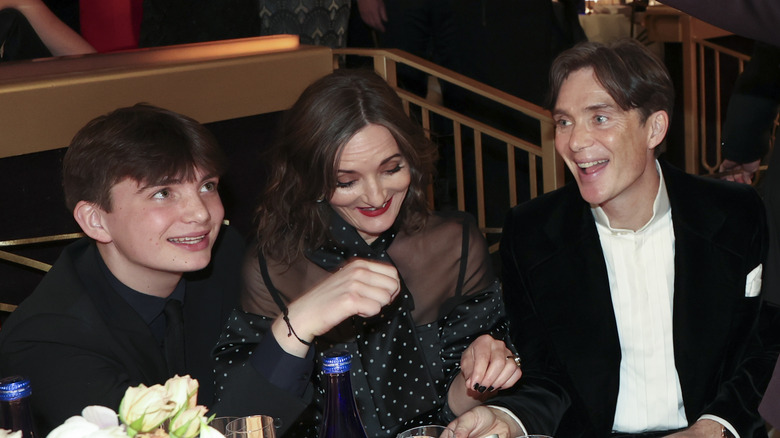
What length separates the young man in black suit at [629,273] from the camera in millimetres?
2150

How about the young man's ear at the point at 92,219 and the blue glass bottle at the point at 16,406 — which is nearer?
the blue glass bottle at the point at 16,406

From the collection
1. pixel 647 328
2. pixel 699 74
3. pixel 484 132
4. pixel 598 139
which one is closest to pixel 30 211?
pixel 598 139

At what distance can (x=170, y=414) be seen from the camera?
3.64 feet

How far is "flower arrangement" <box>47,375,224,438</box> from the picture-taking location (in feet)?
3.53

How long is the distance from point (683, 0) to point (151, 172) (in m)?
1.13

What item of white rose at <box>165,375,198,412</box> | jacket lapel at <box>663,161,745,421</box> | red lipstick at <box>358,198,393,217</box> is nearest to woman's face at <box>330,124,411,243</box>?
red lipstick at <box>358,198,393,217</box>

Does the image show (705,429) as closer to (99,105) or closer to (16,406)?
(16,406)

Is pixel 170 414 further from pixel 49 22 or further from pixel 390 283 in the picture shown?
pixel 49 22

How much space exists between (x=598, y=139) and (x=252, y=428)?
1.12 metres

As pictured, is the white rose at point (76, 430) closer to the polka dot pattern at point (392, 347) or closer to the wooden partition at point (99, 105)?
the polka dot pattern at point (392, 347)

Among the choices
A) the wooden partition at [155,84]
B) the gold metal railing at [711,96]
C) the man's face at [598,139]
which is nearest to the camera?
the man's face at [598,139]

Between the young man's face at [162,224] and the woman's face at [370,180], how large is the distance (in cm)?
32

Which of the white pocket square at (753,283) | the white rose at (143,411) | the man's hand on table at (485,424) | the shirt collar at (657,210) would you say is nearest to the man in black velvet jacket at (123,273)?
the man's hand on table at (485,424)

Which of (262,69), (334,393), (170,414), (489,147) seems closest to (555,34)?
(489,147)
